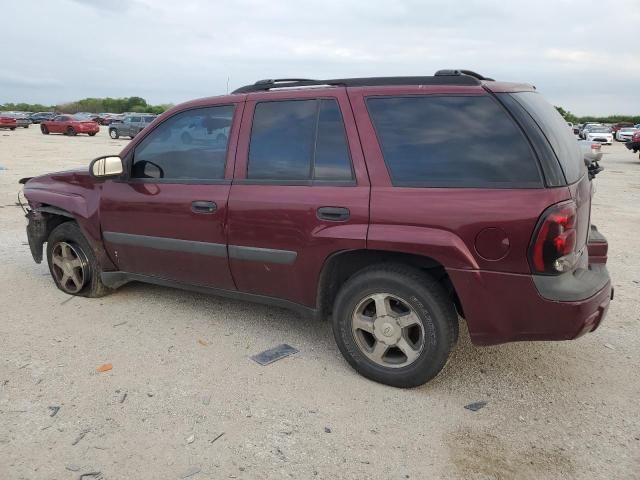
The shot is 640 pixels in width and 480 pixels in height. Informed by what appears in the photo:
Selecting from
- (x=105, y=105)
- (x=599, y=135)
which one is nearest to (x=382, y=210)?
(x=599, y=135)

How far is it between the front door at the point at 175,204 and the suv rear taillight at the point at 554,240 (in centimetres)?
204

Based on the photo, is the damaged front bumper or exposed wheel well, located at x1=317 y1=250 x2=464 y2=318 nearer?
exposed wheel well, located at x1=317 y1=250 x2=464 y2=318

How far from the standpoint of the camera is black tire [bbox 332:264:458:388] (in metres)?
3.06

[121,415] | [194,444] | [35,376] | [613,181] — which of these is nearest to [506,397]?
[194,444]

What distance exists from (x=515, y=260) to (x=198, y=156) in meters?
2.36

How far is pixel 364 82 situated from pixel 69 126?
37.6 metres

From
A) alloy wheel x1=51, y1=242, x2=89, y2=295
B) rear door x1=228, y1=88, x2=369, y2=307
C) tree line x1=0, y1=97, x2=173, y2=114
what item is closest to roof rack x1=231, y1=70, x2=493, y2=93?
rear door x1=228, y1=88, x2=369, y2=307

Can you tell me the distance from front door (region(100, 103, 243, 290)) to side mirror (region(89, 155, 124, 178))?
0.13m

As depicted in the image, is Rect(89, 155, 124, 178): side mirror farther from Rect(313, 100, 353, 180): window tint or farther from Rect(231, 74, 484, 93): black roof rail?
Rect(313, 100, 353, 180): window tint

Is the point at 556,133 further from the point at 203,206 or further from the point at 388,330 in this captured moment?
the point at 203,206

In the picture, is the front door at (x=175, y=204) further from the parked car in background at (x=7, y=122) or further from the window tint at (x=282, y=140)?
the parked car in background at (x=7, y=122)

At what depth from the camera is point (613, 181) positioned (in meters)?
14.6

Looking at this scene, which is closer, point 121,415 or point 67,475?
point 67,475

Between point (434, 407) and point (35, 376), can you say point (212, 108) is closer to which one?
point (35, 376)
